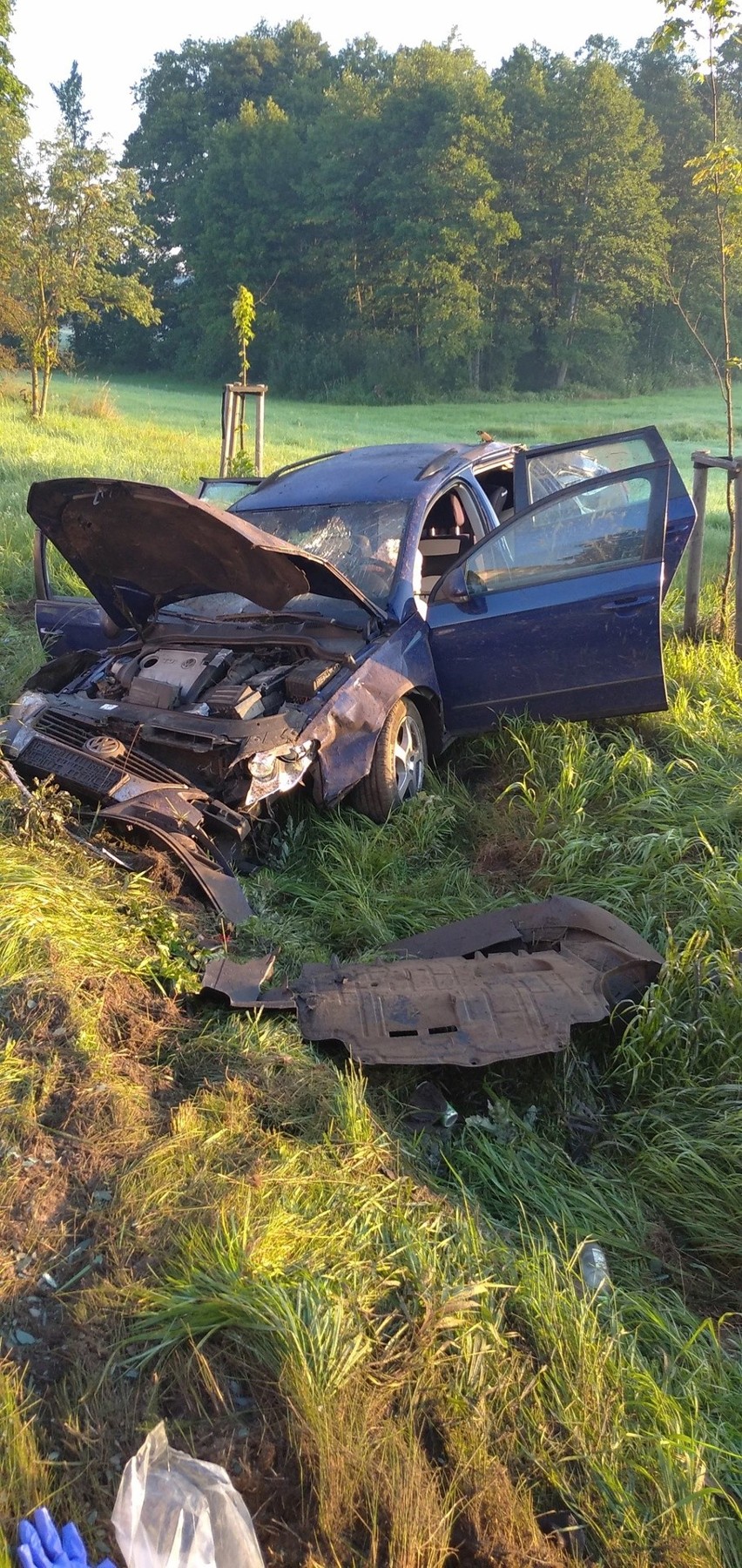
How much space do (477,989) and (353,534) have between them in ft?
9.85

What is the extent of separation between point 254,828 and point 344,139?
51847 mm

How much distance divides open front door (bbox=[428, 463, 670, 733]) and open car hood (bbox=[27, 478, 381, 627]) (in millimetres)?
513

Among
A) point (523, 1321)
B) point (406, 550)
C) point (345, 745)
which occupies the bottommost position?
point (523, 1321)

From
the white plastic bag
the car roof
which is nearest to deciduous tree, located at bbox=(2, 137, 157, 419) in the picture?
the car roof

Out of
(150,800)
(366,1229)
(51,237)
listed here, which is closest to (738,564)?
(150,800)

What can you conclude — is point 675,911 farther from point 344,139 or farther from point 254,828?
point 344,139

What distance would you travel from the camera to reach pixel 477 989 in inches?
126

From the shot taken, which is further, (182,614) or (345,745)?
(182,614)

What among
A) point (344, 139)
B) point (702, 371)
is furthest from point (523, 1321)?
point (344, 139)

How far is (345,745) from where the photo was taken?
4.47m

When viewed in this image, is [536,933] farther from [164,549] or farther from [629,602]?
[164,549]

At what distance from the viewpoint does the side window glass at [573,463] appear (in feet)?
18.1

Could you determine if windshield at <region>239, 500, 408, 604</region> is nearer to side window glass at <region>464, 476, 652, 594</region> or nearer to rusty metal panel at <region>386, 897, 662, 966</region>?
side window glass at <region>464, 476, 652, 594</region>

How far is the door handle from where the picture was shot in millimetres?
4777
